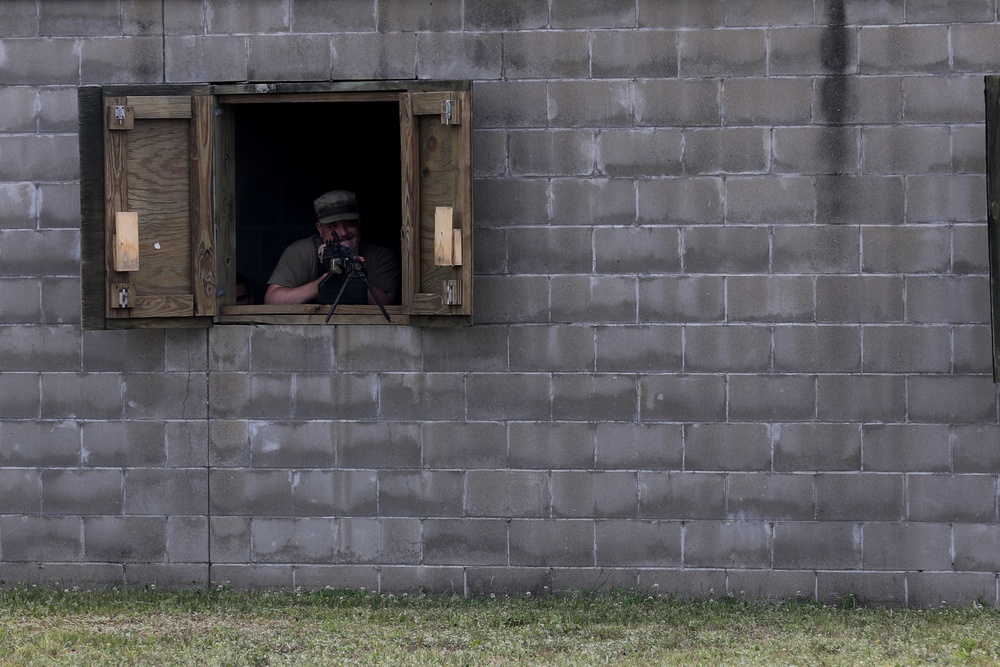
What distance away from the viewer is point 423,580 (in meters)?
6.47

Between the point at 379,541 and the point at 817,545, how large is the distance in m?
2.18

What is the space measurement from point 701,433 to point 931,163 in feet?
5.65

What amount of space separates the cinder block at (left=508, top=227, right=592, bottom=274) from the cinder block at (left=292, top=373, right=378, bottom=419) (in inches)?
37.1

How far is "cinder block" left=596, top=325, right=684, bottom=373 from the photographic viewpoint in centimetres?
636

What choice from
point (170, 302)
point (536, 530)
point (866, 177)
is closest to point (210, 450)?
point (170, 302)

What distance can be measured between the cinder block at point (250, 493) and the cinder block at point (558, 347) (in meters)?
1.36

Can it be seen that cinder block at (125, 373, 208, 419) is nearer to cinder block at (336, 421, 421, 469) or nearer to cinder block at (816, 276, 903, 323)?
cinder block at (336, 421, 421, 469)

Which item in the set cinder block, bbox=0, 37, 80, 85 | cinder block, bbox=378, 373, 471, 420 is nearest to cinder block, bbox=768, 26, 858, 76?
cinder block, bbox=378, 373, 471, 420

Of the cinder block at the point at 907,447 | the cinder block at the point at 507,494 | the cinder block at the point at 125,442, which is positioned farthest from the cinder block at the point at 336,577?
the cinder block at the point at 907,447

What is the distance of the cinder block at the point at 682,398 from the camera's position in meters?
6.35

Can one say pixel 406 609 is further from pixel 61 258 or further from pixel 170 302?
pixel 61 258

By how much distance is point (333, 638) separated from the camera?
5.59 metres

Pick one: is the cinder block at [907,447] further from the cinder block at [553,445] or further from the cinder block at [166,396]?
the cinder block at [166,396]

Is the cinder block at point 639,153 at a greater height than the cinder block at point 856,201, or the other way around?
the cinder block at point 639,153
